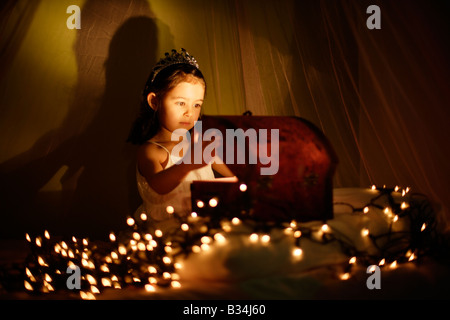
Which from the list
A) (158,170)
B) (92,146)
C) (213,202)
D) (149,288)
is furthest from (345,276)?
(92,146)

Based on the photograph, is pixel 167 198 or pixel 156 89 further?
pixel 156 89

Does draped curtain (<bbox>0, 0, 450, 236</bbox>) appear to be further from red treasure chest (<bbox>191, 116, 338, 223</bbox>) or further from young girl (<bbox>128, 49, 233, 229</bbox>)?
red treasure chest (<bbox>191, 116, 338, 223</bbox>)

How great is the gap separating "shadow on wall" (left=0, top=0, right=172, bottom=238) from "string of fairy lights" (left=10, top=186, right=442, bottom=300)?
64cm

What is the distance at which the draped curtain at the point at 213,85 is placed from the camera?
182 cm

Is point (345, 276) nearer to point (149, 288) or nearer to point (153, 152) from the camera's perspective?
point (149, 288)

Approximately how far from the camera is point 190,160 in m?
1.48

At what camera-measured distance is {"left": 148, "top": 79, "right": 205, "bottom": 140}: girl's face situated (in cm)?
167

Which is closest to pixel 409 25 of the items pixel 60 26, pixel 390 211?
pixel 390 211

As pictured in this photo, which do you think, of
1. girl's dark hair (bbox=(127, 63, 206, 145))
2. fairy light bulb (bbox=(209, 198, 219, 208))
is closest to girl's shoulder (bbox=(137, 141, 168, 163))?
girl's dark hair (bbox=(127, 63, 206, 145))

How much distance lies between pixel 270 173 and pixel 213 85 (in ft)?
3.17

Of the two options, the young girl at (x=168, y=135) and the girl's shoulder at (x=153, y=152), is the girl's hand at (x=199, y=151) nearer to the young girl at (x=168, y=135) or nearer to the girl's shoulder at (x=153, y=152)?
the young girl at (x=168, y=135)

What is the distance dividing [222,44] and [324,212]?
1173mm

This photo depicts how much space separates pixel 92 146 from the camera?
82.3 inches
